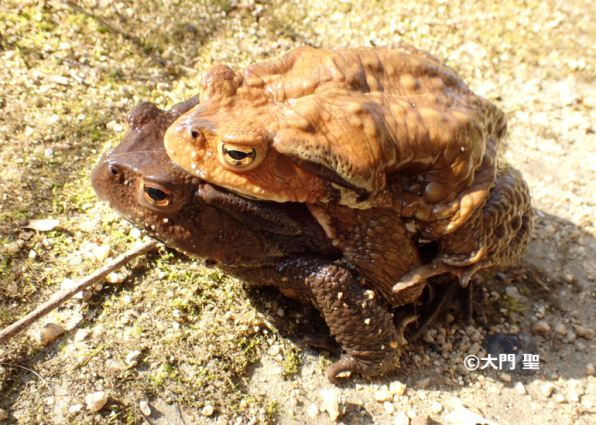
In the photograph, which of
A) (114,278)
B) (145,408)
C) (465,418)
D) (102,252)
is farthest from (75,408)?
(465,418)

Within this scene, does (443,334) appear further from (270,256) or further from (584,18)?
(584,18)

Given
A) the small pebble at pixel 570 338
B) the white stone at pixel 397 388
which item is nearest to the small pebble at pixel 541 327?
the small pebble at pixel 570 338

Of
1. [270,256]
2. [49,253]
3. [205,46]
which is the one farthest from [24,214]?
[205,46]

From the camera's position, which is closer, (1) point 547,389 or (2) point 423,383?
(2) point 423,383

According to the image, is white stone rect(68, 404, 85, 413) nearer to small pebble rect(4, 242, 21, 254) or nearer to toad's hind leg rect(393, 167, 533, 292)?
small pebble rect(4, 242, 21, 254)

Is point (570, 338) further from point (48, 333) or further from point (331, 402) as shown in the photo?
point (48, 333)

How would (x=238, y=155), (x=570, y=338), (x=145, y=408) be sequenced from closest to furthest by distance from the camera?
1. (x=238, y=155)
2. (x=145, y=408)
3. (x=570, y=338)
